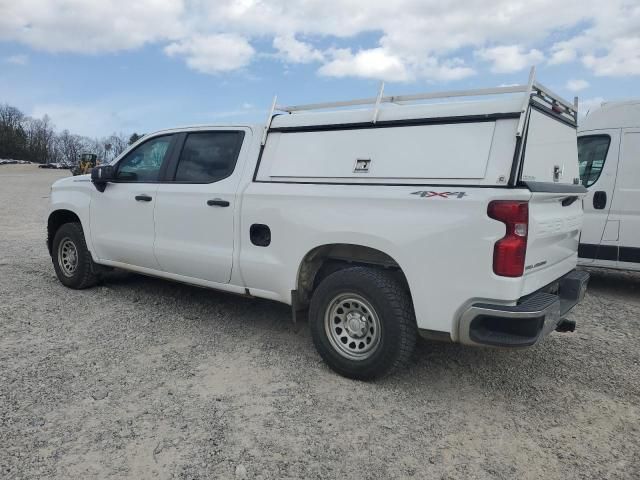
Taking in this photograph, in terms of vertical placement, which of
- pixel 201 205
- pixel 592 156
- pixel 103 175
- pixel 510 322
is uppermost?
pixel 592 156

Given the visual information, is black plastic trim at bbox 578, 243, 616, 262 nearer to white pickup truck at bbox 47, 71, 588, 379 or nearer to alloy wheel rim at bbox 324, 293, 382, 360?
white pickup truck at bbox 47, 71, 588, 379

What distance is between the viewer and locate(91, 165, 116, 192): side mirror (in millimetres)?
5371

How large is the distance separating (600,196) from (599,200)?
53mm

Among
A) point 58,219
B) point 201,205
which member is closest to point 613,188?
point 201,205

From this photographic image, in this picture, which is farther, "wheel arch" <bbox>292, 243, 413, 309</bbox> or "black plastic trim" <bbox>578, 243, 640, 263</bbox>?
"black plastic trim" <bbox>578, 243, 640, 263</bbox>

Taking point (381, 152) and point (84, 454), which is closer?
point (84, 454)

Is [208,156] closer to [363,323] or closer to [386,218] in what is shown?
[386,218]

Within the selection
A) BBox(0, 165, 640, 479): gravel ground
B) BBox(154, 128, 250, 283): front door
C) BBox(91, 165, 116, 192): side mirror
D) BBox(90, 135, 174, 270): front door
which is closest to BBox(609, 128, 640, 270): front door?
BBox(0, 165, 640, 479): gravel ground

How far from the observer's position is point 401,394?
3641 mm

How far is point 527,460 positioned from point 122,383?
271 centimetres

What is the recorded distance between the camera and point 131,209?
17.1 ft

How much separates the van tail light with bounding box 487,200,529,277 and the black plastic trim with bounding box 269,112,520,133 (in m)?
0.61

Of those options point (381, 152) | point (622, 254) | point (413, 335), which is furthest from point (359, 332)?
point (622, 254)

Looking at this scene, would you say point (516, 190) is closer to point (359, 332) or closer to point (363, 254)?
point (363, 254)
